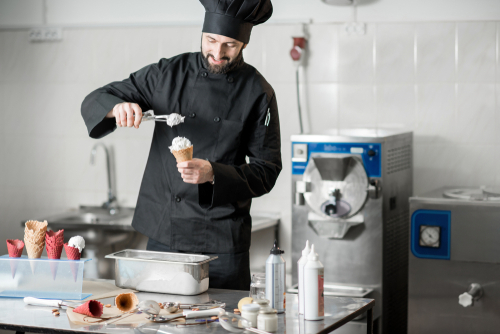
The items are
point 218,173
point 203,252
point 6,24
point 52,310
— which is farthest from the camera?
point 6,24

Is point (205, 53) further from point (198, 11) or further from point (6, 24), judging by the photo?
point (6, 24)

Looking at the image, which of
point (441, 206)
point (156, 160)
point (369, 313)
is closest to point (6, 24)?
point (156, 160)

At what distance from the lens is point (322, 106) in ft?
11.7

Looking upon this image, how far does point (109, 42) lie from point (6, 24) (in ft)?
2.64

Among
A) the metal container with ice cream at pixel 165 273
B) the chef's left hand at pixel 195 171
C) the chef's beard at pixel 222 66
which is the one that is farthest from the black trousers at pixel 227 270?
the chef's beard at pixel 222 66

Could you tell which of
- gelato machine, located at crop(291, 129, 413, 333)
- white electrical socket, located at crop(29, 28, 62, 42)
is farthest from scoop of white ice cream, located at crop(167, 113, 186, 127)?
white electrical socket, located at crop(29, 28, 62, 42)

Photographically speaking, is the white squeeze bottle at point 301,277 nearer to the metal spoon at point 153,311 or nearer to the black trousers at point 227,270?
the metal spoon at point 153,311

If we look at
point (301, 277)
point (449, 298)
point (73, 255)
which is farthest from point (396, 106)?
point (73, 255)

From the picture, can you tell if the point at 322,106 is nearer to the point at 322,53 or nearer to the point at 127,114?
the point at 322,53

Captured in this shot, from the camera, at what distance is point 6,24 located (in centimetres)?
411

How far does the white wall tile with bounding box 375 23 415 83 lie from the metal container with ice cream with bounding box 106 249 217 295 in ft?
6.31

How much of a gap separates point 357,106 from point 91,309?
2.27 meters

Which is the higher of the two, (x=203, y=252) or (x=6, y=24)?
(x=6, y=24)

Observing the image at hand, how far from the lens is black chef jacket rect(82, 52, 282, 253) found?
2.12 metres
